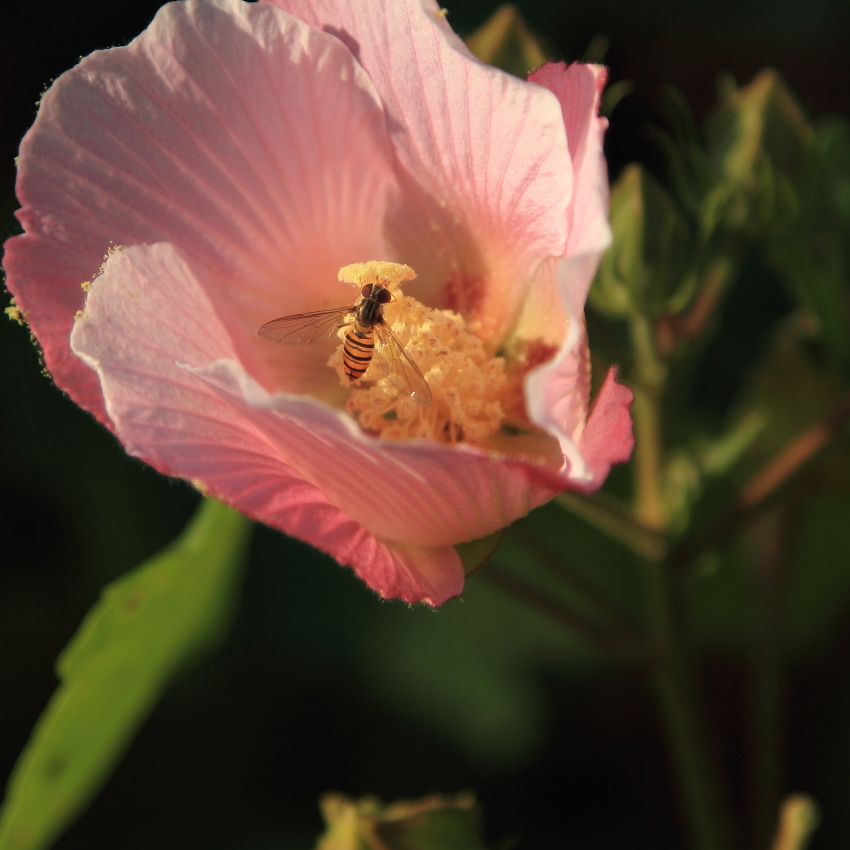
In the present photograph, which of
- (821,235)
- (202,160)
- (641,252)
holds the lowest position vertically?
(821,235)

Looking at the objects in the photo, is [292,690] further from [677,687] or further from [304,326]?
[304,326]

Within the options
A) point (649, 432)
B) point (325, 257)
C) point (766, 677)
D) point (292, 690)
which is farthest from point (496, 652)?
point (325, 257)

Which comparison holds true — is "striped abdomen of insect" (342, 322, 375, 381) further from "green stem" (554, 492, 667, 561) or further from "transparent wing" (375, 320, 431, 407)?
"green stem" (554, 492, 667, 561)

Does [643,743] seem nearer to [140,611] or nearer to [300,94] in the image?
[140,611]

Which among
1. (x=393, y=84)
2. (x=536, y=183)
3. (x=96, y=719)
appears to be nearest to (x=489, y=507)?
(x=536, y=183)

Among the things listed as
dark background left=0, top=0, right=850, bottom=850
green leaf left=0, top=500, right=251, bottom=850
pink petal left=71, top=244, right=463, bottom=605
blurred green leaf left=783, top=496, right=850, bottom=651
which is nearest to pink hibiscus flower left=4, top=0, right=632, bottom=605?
pink petal left=71, top=244, right=463, bottom=605

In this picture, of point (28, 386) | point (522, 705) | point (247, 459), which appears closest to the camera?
point (247, 459)
